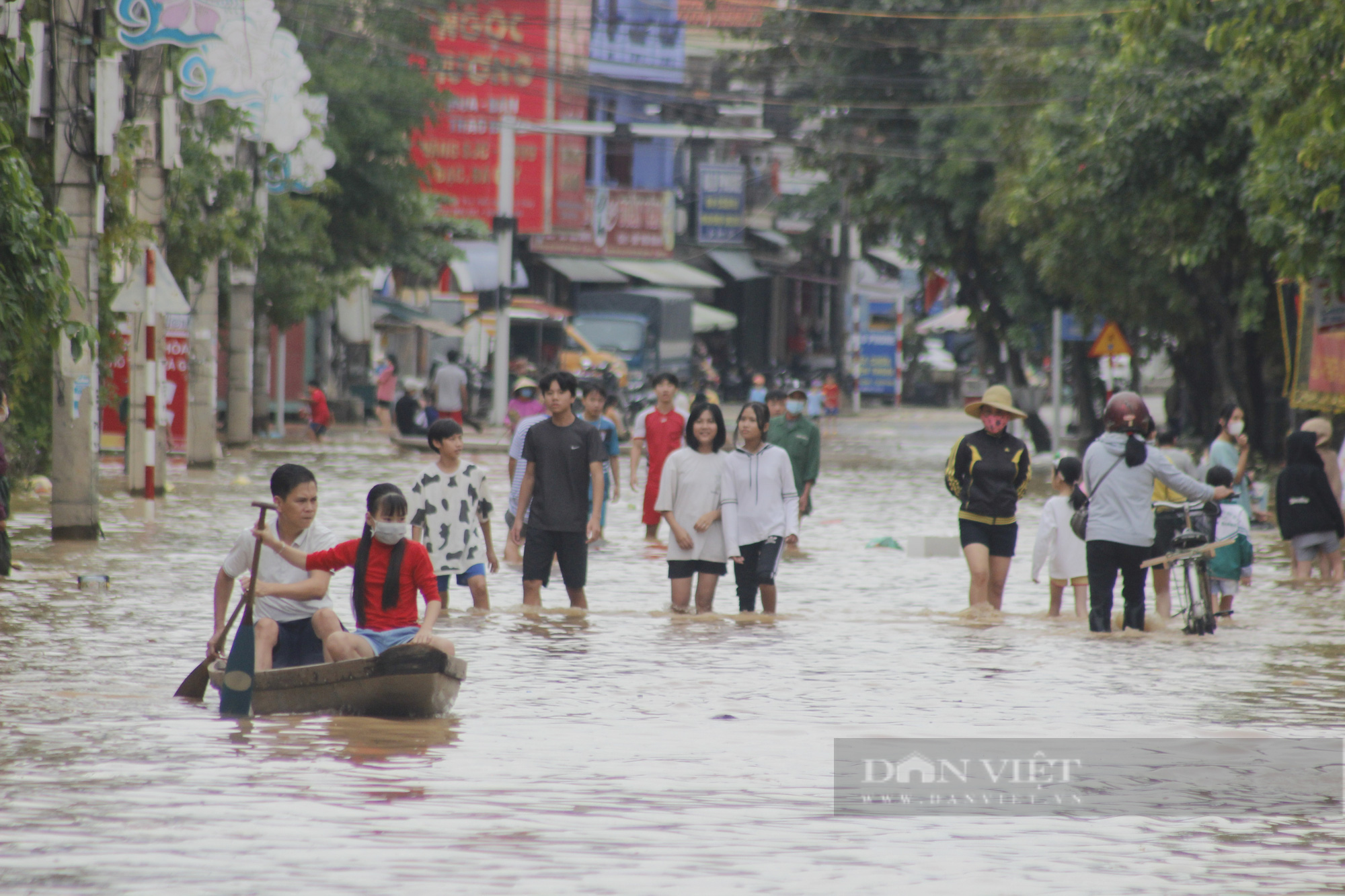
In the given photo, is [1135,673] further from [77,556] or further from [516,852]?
[77,556]

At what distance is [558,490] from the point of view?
43.6 feet

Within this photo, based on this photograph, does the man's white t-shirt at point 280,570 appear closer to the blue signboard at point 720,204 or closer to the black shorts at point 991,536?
the black shorts at point 991,536

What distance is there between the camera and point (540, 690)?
10.1 m

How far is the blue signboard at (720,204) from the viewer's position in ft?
197

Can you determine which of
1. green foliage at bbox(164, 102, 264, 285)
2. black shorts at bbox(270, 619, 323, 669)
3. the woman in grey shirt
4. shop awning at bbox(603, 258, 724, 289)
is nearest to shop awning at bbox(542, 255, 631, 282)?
shop awning at bbox(603, 258, 724, 289)

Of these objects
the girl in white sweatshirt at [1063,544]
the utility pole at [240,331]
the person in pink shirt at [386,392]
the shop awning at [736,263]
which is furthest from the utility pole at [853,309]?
the girl in white sweatshirt at [1063,544]

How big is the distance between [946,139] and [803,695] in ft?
99.4

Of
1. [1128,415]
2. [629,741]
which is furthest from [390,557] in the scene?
[1128,415]

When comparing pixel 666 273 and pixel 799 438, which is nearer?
pixel 799 438

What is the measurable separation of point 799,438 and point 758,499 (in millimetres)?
5571

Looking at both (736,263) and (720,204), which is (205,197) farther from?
(736,263)

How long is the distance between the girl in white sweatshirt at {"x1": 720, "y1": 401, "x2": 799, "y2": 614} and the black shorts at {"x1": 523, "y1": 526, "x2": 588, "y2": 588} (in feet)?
3.32

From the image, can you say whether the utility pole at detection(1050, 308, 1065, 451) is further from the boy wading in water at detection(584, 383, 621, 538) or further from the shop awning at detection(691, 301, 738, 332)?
the shop awning at detection(691, 301, 738, 332)

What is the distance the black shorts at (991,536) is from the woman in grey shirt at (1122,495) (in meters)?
1.21
